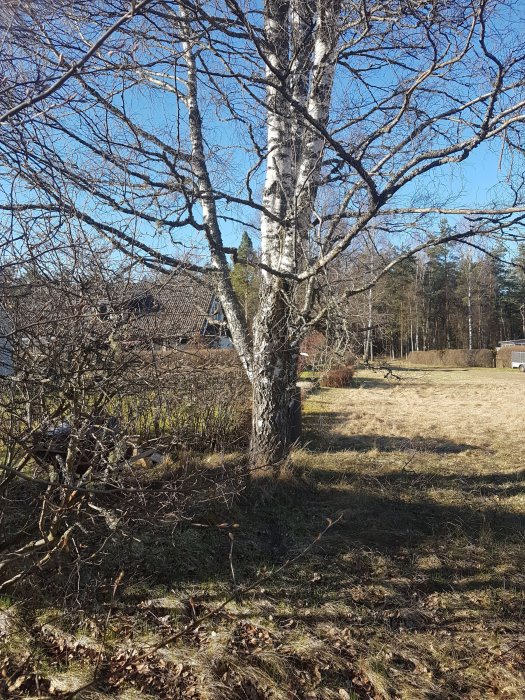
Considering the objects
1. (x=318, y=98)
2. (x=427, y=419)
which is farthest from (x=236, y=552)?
(x=427, y=419)

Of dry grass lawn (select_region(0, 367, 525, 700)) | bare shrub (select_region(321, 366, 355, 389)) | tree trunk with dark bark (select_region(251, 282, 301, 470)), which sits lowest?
dry grass lawn (select_region(0, 367, 525, 700))

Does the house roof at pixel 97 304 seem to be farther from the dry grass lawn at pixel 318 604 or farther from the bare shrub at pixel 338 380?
the bare shrub at pixel 338 380

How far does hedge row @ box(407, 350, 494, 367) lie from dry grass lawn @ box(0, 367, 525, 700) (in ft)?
106

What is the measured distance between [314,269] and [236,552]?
2.79 metres

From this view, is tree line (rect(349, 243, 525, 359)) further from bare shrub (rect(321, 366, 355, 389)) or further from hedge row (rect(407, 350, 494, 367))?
bare shrub (rect(321, 366, 355, 389))

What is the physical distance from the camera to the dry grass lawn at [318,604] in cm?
299

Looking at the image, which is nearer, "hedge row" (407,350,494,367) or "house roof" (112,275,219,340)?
"house roof" (112,275,219,340)

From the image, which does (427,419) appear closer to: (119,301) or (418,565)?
(418,565)

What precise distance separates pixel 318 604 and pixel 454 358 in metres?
36.4

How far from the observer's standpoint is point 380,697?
9.43 ft

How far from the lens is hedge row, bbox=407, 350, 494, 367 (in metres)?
37.3

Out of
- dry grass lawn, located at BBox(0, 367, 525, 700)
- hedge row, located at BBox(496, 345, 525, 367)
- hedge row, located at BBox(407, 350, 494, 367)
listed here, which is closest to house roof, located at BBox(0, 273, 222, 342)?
dry grass lawn, located at BBox(0, 367, 525, 700)

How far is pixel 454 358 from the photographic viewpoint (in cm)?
3734

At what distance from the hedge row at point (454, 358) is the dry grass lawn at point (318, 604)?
3229 cm
